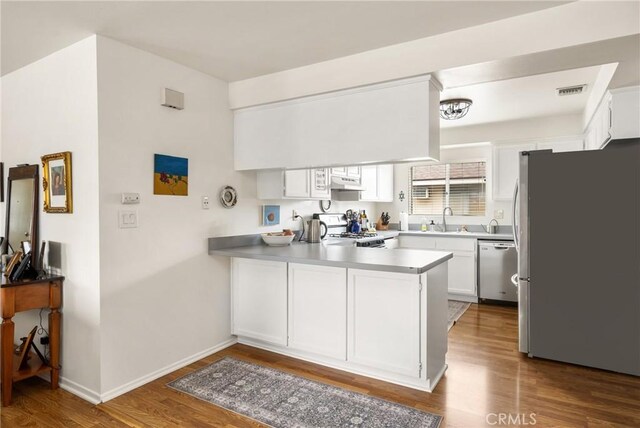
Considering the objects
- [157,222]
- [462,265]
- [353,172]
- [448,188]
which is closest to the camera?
[157,222]

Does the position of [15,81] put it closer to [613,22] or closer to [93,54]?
[93,54]

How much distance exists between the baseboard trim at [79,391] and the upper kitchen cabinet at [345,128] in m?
2.06

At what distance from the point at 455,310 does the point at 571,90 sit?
8.85ft

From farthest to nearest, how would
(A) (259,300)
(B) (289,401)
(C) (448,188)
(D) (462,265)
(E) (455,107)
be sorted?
(C) (448,188)
(D) (462,265)
(E) (455,107)
(A) (259,300)
(B) (289,401)

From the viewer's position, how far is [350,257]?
292cm

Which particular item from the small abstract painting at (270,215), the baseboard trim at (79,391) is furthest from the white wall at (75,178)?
the small abstract painting at (270,215)

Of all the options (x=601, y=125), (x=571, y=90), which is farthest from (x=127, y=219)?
(x=571, y=90)

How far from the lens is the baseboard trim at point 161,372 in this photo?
2.55m

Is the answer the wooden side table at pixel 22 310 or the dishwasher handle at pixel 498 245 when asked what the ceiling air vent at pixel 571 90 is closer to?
the dishwasher handle at pixel 498 245

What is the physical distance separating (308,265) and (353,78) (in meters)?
1.47

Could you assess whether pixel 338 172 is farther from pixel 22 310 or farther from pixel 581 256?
pixel 22 310

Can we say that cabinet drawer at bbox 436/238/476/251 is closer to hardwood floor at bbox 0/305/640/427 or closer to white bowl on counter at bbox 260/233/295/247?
hardwood floor at bbox 0/305/640/427

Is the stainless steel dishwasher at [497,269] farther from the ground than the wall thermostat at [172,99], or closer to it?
closer to it

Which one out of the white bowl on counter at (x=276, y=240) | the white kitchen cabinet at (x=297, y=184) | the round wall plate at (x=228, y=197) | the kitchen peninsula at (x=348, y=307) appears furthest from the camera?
the white kitchen cabinet at (x=297, y=184)
